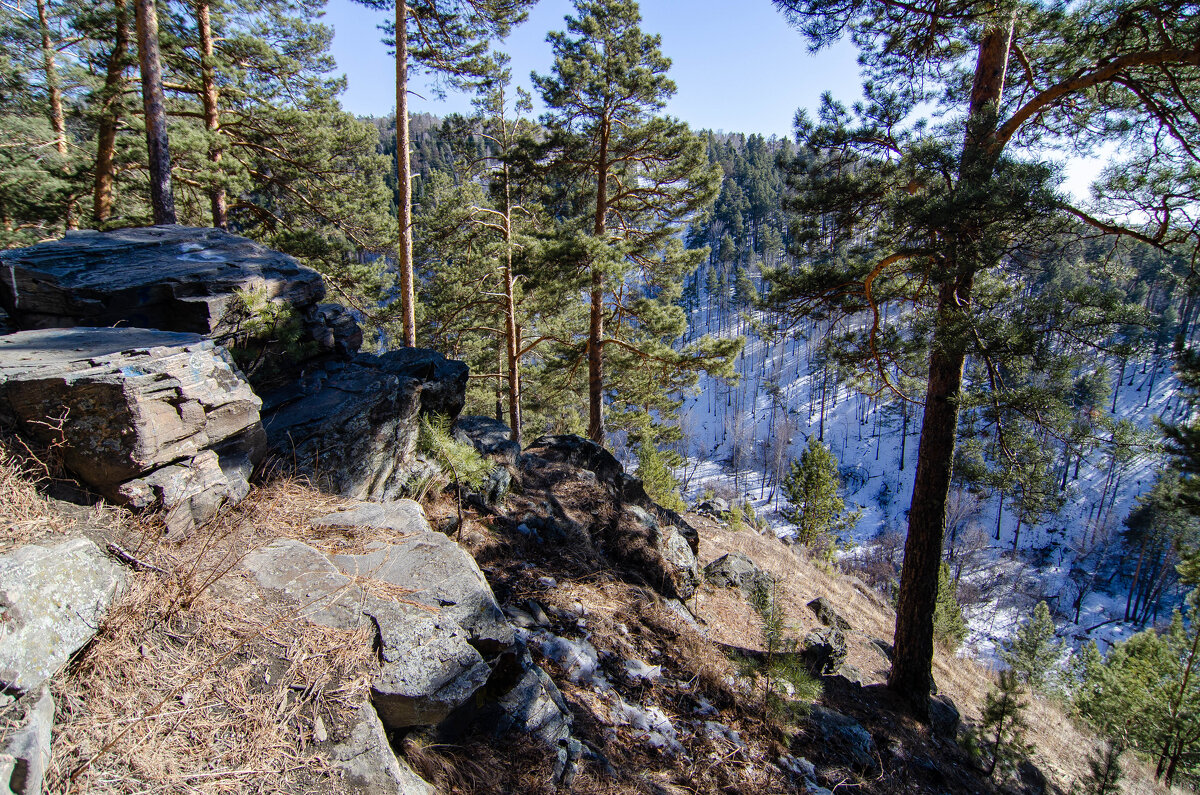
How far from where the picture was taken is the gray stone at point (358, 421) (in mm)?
4793

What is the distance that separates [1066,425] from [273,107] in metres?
13.2

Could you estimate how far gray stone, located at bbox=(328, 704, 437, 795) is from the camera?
7.42 ft

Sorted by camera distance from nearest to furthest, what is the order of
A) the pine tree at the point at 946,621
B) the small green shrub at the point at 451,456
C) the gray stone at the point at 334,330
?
the small green shrub at the point at 451,456 → the gray stone at the point at 334,330 → the pine tree at the point at 946,621

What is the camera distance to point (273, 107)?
977cm

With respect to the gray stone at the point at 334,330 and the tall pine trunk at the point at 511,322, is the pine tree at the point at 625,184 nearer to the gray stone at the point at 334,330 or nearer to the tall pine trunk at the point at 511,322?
the tall pine trunk at the point at 511,322

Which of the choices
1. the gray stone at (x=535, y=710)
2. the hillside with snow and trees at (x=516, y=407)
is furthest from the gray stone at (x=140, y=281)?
the gray stone at (x=535, y=710)

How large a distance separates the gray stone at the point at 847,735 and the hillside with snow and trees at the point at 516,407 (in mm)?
63

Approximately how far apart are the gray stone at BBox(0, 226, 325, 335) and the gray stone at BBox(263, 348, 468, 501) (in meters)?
0.98

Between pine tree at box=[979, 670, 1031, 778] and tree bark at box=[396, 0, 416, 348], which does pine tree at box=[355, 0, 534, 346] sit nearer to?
tree bark at box=[396, 0, 416, 348]

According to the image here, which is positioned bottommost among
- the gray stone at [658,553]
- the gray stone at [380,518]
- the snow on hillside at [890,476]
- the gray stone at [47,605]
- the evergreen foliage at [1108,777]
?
the snow on hillside at [890,476]

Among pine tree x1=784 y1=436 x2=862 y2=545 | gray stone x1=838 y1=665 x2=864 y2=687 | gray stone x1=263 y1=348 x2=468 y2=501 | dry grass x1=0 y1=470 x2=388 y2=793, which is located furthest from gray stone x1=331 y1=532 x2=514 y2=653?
pine tree x1=784 y1=436 x2=862 y2=545

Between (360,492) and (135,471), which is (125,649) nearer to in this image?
(135,471)

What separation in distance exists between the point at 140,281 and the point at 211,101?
271 inches

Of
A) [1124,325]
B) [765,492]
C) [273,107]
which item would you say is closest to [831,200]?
[1124,325]
